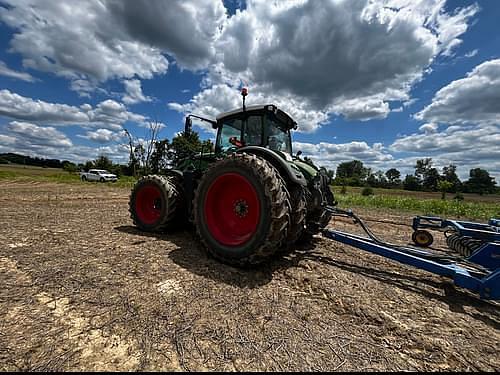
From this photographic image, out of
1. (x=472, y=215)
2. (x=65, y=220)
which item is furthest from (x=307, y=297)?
(x=472, y=215)

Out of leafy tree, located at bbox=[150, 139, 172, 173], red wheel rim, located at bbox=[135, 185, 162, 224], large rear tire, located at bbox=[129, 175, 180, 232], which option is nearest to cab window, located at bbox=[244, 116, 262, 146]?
large rear tire, located at bbox=[129, 175, 180, 232]

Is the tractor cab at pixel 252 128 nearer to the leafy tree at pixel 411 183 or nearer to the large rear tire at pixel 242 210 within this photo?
the large rear tire at pixel 242 210

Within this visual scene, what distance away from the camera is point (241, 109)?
4.00 m

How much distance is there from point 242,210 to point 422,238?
3824 mm

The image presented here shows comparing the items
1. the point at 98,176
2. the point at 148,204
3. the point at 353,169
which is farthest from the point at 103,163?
the point at 353,169

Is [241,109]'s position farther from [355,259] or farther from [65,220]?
[65,220]

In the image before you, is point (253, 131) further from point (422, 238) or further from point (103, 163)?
point (103, 163)

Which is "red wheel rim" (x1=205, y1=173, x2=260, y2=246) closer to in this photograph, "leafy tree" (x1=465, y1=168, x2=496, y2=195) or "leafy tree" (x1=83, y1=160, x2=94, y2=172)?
"leafy tree" (x1=83, y1=160, x2=94, y2=172)

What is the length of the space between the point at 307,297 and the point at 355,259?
149 cm

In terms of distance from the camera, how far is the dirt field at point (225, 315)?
147cm

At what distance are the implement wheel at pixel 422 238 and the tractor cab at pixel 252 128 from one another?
10.2 ft

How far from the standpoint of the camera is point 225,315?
191 centimetres

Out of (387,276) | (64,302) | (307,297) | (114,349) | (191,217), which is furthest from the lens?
(191,217)

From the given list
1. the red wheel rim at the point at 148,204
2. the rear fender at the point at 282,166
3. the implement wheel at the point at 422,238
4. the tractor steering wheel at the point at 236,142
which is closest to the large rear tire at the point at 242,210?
the rear fender at the point at 282,166
